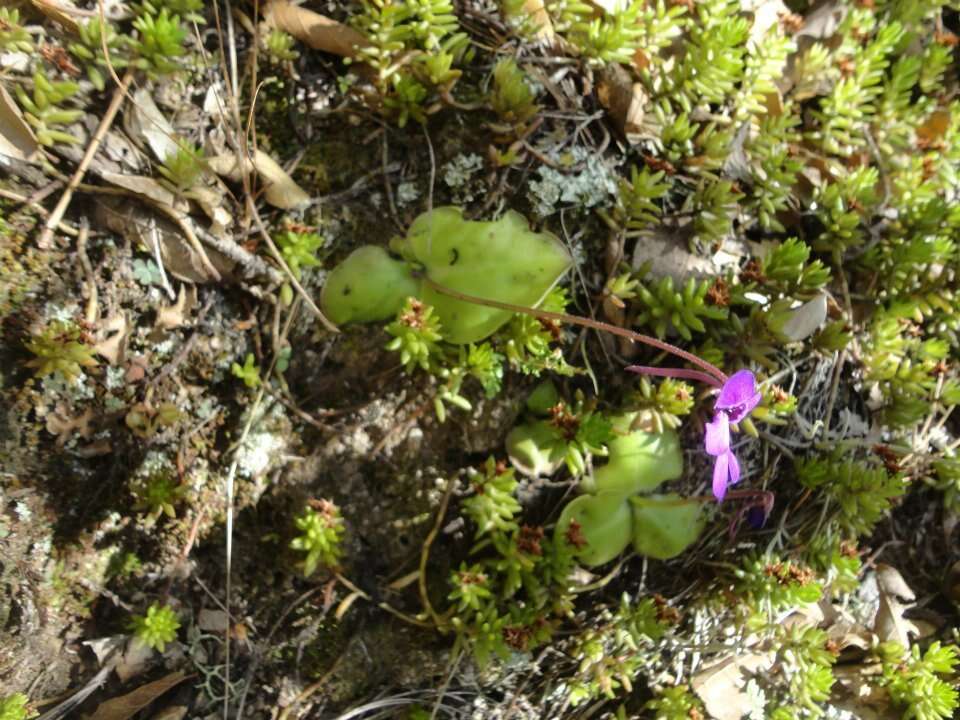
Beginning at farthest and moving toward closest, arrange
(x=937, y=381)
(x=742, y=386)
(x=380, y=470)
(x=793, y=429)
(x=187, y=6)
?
(x=937, y=381)
(x=793, y=429)
(x=380, y=470)
(x=187, y=6)
(x=742, y=386)

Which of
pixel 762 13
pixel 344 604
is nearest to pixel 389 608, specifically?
pixel 344 604

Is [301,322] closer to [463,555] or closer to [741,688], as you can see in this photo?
[463,555]

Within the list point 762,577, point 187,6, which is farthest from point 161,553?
point 762,577

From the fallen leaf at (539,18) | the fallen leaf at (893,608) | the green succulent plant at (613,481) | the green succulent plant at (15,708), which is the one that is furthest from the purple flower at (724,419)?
the green succulent plant at (15,708)

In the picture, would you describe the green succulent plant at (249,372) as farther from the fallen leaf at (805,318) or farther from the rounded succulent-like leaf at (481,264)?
the fallen leaf at (805,318)

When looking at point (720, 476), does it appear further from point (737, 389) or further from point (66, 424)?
point (66, 424)

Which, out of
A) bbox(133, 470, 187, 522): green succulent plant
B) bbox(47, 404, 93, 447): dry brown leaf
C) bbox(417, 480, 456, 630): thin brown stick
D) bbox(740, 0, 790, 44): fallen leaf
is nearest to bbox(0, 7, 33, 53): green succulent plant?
bbox(47, 404, 93, 447): dry brown leaf
